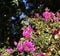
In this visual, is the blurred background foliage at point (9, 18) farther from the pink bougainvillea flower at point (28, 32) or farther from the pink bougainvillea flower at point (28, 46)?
the pink bougainvillea flower at point (28, 46)

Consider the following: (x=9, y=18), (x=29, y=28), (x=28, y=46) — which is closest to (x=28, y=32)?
(x=29, y=28)

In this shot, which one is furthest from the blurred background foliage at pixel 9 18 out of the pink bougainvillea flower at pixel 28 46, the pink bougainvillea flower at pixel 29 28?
the pink bougainvillea flower at pixel 28 46

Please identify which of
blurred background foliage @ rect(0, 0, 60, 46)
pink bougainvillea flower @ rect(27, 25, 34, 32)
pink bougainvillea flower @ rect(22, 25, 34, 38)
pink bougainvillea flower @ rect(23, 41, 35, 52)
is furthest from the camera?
blurred background foliage @ rect(0, 0, 60, 46)

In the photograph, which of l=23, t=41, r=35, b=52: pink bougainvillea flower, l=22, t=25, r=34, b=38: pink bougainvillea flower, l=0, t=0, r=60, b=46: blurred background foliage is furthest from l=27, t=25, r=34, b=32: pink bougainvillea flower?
l=0, t=0, r=60, b=46: blurred background foliage

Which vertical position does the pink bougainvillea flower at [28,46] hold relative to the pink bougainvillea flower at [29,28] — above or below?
below

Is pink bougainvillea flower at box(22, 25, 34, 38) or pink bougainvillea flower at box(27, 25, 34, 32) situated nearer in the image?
pink bougainvillea flower at box(22, 25, 34, 38)

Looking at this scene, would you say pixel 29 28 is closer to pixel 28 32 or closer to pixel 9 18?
pixel 28 32

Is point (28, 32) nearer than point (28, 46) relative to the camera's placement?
No

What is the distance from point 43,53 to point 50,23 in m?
0.49

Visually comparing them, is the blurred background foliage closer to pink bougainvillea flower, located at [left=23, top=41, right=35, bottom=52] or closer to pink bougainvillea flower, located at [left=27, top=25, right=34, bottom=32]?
pink bougainvillea flower, located at [left=27, top=25, right=34, bottom=32]

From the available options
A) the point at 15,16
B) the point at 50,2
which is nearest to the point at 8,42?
the point at 15,16

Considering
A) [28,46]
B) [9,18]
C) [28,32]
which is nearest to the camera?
[28,46]

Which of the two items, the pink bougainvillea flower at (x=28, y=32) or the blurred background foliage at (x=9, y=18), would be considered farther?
the blurred background foliage at (x=9, y=18)

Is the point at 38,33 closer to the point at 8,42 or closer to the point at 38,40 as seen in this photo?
the point at 38,40
